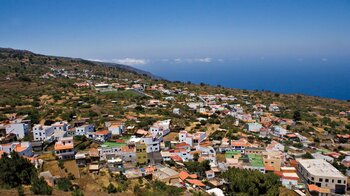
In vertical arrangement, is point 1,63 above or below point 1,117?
above

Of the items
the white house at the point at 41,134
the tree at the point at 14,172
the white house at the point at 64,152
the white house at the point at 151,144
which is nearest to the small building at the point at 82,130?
the white house at the point at 41,134

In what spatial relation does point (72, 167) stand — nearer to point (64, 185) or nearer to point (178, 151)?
point (64, 185)

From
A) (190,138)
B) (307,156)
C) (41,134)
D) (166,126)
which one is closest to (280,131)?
(307,156)

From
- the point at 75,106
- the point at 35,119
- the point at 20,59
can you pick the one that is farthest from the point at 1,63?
the point at 35,119

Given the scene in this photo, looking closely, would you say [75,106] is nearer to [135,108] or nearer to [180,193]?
[135,108]

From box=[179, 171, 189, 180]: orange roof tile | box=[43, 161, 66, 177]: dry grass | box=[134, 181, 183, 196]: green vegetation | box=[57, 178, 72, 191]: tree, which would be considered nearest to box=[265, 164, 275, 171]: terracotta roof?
box=[179, 171, 189, 180]: orange roof tile

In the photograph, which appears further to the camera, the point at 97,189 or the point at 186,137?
the point at 186,137

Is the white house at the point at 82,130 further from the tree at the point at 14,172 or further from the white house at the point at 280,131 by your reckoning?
the white house at the point at 280,131

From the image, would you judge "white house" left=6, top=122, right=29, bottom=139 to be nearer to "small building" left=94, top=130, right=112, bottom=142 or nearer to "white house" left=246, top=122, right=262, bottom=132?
"small building" left=94, top=130, right=112, bottom=142
